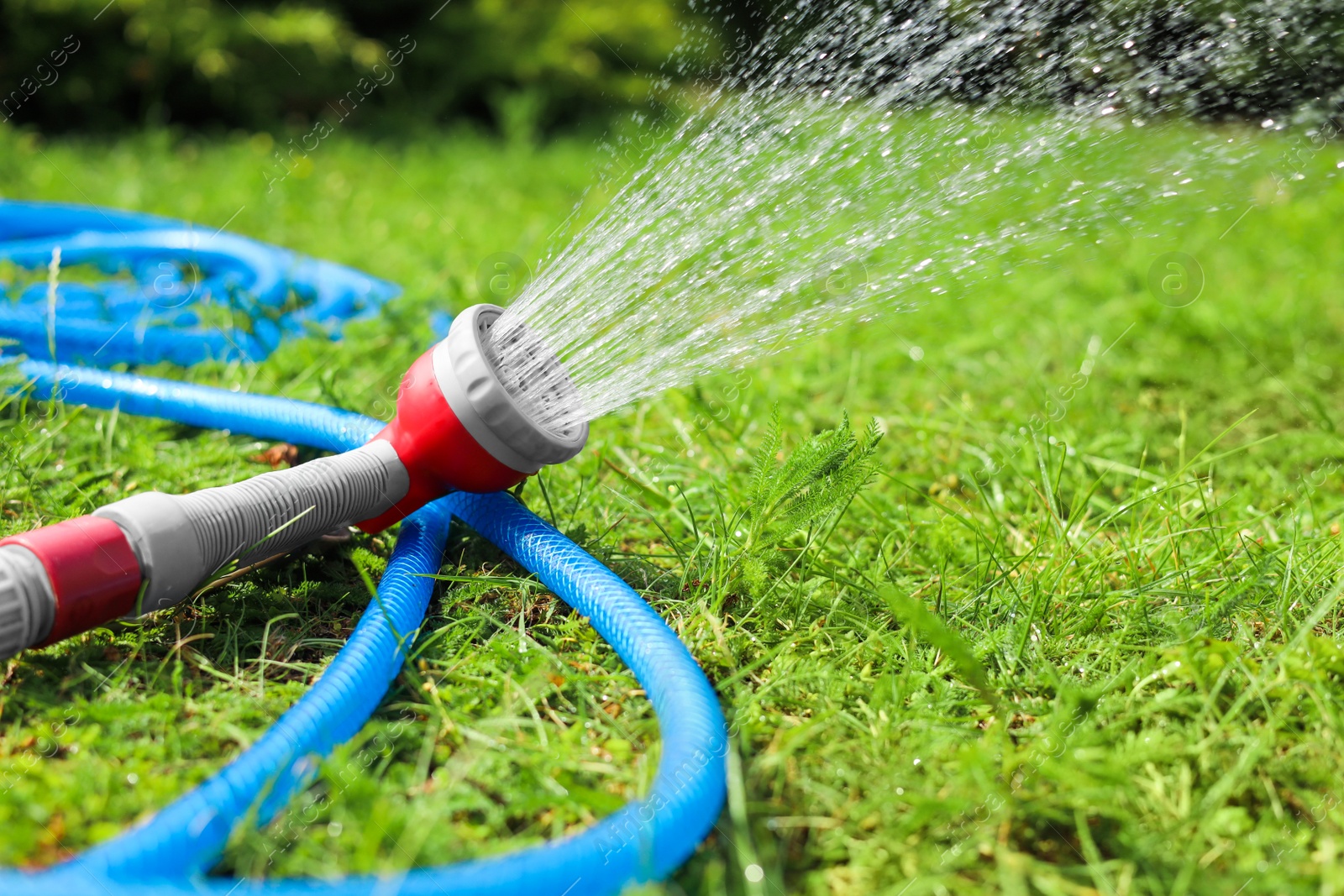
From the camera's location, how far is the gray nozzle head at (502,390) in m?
1.79

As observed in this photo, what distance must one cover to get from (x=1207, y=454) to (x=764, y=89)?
1.60m

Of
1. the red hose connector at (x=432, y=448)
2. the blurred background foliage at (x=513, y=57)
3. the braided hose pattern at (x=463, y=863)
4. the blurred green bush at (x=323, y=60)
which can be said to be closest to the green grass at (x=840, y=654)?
the braided hose pattern at (x=463, y=863)

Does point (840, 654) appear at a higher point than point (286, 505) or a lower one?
lower

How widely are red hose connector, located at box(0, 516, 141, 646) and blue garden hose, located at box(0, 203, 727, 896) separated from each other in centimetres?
36

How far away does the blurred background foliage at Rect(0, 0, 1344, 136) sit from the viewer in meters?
2.76

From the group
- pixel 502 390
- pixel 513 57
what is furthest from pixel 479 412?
pixel 513 57

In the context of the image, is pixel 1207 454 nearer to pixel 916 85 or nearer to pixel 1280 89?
pixel 1280 89

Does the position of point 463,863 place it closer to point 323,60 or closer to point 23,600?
point 23,600

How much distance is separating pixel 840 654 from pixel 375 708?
86 centimetres

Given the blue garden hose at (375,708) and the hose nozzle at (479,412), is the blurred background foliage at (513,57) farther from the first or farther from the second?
the blue garden hose at (375,708)

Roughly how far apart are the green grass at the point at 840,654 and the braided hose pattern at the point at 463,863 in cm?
7

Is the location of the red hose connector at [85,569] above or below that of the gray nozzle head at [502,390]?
above

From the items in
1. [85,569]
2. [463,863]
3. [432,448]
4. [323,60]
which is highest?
[323,60]

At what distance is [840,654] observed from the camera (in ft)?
6.10
